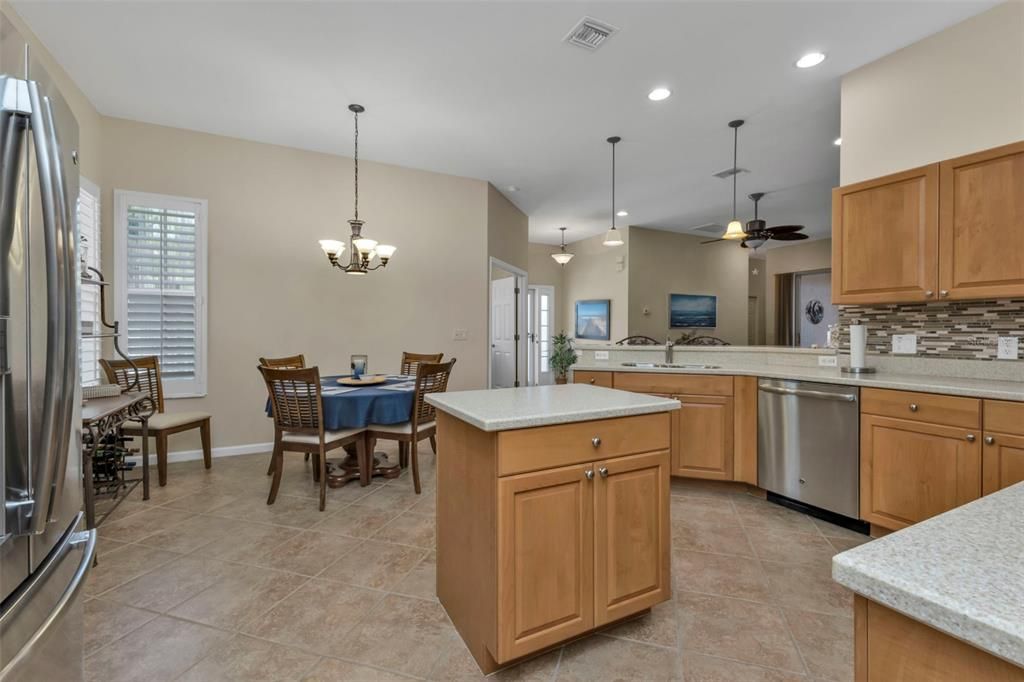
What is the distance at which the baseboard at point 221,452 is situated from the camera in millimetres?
3965

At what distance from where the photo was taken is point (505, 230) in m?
5.97

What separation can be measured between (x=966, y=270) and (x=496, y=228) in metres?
4.24

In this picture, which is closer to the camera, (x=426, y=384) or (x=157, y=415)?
(x=426, y=384)

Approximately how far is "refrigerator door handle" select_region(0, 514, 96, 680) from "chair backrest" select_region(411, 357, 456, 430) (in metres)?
2.10

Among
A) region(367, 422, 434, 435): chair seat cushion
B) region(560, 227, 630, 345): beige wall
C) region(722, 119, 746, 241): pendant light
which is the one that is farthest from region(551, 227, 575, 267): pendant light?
region(367, 422, 434, 435): chair seat cushion

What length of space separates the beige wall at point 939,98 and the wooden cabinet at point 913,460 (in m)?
1.45

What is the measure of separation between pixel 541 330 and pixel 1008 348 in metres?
6.73

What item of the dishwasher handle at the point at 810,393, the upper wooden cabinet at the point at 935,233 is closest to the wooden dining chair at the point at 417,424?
the dishwasher handle at the point at 810,393

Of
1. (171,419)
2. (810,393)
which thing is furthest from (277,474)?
(810,393)

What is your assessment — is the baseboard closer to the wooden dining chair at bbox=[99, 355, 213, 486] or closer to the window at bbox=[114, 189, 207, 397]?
the wooden dining chair at bbox=[99, 355, 213, 486]

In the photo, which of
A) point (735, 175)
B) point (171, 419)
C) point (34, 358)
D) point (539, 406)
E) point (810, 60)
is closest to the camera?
point (34, 358)

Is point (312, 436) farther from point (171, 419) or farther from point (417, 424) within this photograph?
point (171, 419)

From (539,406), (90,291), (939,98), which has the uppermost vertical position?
(939,98)

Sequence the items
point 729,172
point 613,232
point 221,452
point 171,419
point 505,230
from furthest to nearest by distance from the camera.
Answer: point 505,230 → point 729,172 → point 613,232 → point 221,452 → point 171,419
